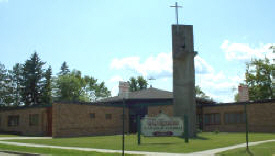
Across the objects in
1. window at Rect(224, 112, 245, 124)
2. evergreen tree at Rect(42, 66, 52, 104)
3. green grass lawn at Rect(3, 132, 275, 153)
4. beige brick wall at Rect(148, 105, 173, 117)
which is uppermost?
evergreen tree at Rect(42, 66, 52, 104)

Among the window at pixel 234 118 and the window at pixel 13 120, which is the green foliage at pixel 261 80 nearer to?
the window at pixel 234 118

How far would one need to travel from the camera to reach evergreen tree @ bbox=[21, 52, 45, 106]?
63.8 meters

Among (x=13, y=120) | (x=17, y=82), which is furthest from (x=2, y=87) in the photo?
(x=13, y=120)

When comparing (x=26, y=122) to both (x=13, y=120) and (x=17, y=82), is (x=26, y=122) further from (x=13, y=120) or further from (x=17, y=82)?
(x=17, y=82)

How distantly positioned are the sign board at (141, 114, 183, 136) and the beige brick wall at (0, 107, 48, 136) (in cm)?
1806

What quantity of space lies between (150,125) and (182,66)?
31.3 feet

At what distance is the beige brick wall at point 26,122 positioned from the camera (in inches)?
1399

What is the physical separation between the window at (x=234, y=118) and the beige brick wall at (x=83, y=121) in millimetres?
13186

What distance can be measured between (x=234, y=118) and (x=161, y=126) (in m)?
21.2

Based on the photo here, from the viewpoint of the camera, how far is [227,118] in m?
39.9

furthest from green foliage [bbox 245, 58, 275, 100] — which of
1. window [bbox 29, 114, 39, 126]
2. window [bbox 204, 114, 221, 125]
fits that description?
window [bbox 29, 114, 39, 126]

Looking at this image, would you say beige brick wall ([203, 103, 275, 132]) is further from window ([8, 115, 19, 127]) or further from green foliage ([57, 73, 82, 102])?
green foliage ([57, 73, 82, 102])

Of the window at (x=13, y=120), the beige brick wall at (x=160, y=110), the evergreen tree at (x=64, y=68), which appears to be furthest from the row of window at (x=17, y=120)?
the evergreen tree at (x=64, y=68)

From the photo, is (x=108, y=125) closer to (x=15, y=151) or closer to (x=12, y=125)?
(x=12, y=125)
